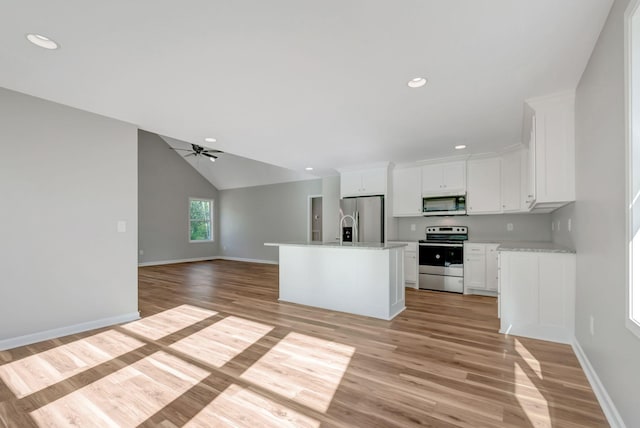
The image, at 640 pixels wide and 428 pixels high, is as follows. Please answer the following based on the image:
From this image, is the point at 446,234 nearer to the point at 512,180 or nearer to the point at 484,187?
the point at 484,187

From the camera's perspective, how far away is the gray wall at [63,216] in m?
2.84

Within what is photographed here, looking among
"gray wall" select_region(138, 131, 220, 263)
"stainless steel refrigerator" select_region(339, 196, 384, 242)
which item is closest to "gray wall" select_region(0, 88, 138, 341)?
"stainless steel refrigerator" select_region(339, 196, 384, 242)

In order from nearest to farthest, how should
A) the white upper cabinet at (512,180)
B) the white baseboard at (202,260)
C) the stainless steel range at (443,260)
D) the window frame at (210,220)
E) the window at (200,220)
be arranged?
the white upper cabinet at (512,180) < the stainless steel range at (443,260) < the white baseboard at (202,260) < the window frame at (210,220) < the window at (200,220)

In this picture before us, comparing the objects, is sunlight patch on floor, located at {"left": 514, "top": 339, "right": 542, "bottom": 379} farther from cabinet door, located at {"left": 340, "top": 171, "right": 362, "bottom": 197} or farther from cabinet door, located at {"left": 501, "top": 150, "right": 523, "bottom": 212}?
cabinet door, located at {"left": 340, "top": 171, "right": 362, "bottom": 197}

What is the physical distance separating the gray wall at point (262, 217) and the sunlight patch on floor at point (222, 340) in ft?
16.7

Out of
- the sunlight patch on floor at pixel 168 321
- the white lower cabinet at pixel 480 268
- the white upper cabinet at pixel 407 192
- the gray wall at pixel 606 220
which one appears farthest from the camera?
the white upper cabinet at pixel 407 192

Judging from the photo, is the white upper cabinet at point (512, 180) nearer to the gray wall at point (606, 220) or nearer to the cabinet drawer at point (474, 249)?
the cabinet drawer at point (474, 249)

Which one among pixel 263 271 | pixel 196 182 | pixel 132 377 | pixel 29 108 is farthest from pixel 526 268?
pixel 196 182

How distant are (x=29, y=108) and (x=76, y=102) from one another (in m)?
0.53

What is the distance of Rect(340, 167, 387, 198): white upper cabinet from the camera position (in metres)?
5.80

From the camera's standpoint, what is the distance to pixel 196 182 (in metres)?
9.78

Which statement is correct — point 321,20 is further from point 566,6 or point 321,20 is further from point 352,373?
point 352,373

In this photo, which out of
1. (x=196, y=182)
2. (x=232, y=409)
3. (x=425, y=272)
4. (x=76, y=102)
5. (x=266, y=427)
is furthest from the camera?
(x=196, y=182)

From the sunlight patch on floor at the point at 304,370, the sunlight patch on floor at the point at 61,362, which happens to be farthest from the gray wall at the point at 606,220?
the sunlight patch on floor at the point at 61,362
